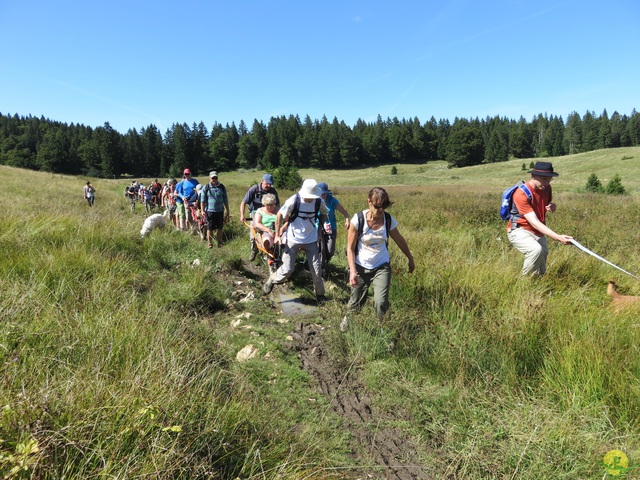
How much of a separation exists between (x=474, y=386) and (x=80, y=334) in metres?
3.17

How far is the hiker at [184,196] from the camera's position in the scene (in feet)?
34.8

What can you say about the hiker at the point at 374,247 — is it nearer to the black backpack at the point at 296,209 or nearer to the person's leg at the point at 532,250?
the black backpack at the point at 296,209

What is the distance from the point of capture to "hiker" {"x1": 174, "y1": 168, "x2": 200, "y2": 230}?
10.6 meters

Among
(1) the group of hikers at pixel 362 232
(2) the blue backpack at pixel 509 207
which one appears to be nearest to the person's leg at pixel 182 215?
(1) the group of hikers at pixel 362 232

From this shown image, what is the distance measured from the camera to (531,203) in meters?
4.54

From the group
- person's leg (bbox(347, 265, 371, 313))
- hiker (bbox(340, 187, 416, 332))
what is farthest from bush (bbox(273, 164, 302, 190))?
hiker (bbox(340, 187, 416, 332))

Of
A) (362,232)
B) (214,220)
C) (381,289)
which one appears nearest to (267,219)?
(214,220)

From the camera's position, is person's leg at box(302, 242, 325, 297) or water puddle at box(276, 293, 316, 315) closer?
water puddle at box(276, 293, 316, 315)

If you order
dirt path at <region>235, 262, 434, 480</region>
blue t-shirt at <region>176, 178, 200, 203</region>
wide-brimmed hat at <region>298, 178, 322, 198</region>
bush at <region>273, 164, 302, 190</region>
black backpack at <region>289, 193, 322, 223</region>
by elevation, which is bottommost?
dirt path at <region>235, 262, 434, 480</region>

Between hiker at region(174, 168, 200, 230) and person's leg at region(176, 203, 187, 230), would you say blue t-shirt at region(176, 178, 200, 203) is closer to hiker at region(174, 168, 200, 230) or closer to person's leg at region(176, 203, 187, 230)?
hiker at region(174, 168, 200, 230)

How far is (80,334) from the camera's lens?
2.62 metres

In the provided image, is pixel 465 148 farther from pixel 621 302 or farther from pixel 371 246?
pixel 371 246

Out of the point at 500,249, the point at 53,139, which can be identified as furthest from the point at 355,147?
the point at 500,249

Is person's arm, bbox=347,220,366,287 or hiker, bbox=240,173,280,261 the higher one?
hiker, bbox=240,173,280,261
